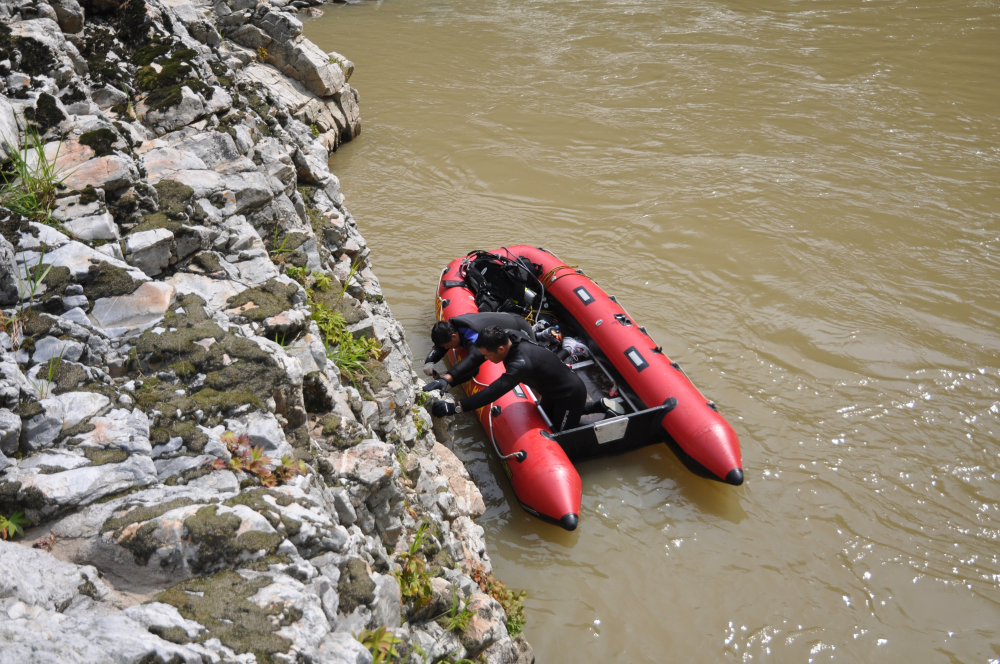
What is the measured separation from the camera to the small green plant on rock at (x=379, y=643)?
2.71m

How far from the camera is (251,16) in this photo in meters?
11.0

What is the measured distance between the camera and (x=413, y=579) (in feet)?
11.5

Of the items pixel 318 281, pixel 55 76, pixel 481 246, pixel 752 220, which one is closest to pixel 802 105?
pixel 752 220

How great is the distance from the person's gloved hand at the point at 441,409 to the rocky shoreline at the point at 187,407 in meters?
0.27

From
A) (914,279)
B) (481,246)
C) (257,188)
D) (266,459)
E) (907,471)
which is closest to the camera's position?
(266,459)

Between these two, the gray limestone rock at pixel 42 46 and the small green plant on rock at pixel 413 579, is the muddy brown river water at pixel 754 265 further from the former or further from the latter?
the gray limestone rock at pixel 42 46

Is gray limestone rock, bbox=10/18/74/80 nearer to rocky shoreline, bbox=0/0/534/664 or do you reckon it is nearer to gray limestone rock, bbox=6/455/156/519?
rocky shoreline, bbox=0/0/534/664

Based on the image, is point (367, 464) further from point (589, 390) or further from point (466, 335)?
point (589, 390)

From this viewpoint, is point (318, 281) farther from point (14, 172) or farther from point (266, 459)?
point (266, 459)

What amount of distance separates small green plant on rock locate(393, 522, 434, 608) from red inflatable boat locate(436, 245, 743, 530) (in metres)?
1.99

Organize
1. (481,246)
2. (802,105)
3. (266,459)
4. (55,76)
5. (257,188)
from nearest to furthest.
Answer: (266,459) → (55,76) → (257,188) → (481,246) → (802,105)

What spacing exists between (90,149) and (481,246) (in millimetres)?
6072

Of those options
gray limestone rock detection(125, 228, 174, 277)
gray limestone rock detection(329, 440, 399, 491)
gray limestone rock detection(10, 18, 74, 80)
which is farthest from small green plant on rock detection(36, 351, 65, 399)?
gray limestone rock detection(10, 18, 74, 80)

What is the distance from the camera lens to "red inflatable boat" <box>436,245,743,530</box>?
5648 mm
